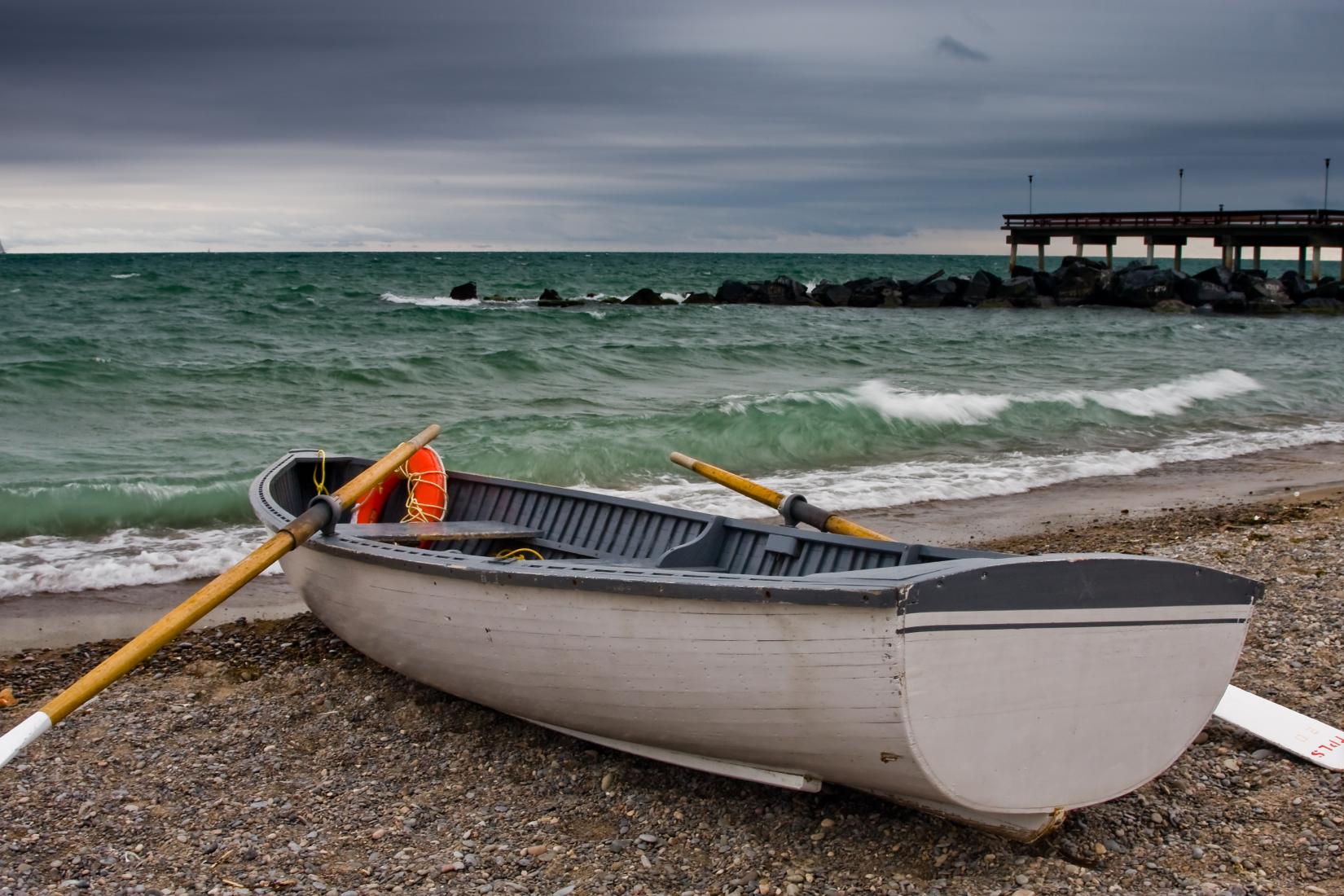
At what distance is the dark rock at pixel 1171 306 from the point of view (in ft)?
145

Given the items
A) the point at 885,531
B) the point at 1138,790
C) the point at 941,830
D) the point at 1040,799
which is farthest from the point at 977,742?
the point at 885,531

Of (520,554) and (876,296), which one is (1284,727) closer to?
(520,554)

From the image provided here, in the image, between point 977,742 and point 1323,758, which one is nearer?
point 977,742

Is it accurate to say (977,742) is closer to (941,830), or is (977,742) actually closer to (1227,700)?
(941,830)

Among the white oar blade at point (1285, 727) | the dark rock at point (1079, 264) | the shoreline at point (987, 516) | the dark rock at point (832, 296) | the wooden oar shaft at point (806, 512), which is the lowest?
the shoreline at point (987, 516)

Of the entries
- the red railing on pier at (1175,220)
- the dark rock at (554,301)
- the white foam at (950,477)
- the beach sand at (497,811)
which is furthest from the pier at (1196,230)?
the beach sand at (497,811)

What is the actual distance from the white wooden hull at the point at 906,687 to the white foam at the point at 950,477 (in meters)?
6.91

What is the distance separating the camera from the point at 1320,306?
142ft

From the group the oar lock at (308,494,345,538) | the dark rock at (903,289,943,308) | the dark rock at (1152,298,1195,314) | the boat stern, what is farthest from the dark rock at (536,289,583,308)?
the boat stern

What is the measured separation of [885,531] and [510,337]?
22.1 meters

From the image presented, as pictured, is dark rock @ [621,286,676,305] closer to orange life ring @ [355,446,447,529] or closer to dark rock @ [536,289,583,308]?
dark rock @ [536,289,583,308]

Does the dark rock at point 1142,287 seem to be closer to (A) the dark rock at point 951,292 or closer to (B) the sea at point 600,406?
(B) the sea at point 600,406

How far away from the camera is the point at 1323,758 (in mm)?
5672

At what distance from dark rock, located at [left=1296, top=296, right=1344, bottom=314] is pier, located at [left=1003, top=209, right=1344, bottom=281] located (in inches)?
108
